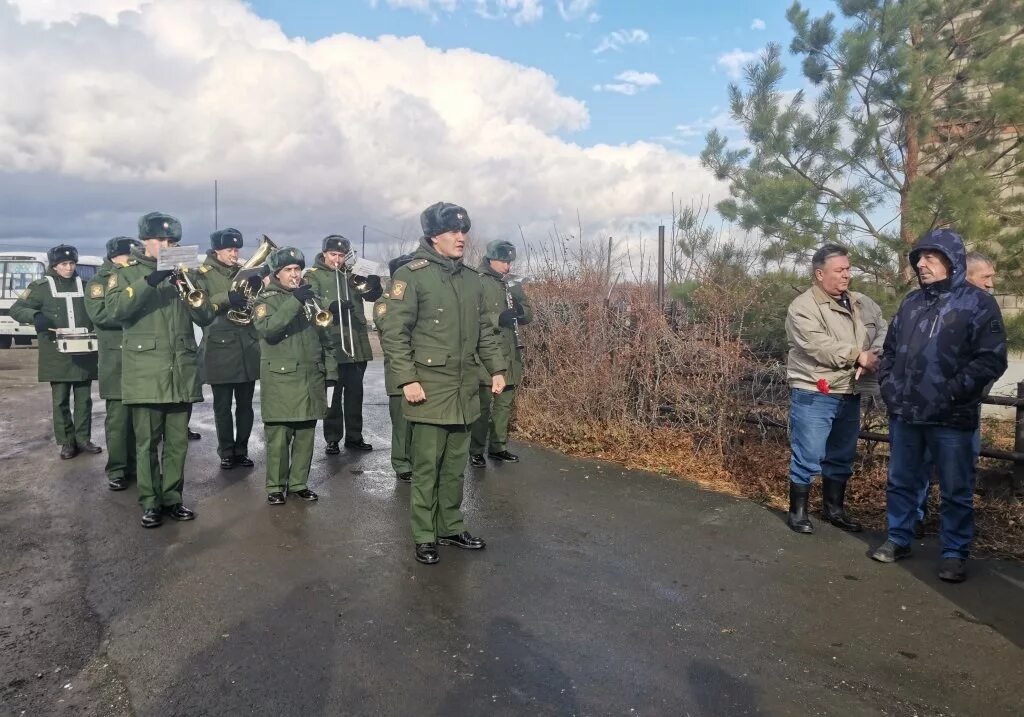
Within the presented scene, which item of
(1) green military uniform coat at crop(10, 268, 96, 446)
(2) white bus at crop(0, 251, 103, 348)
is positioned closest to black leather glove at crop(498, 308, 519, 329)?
(1) green military uniform coat at crop(10, 268, 96, 446)

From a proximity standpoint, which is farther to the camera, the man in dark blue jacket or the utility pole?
the utility pole

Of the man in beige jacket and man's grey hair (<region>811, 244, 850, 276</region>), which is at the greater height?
man's grey hair (<region>811, 244, 850, 276</region>)

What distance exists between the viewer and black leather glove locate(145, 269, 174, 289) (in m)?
4.68

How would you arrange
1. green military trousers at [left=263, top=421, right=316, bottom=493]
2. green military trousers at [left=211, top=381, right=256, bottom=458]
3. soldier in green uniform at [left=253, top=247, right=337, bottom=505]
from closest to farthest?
soldier in green uniform at [left=253, top=247, right=337, bottom=505] → green military trousers at [left=263, top=421, right=316, bottom=493] → green military trousers at [left=211, top=381, right=256, bottom=458]

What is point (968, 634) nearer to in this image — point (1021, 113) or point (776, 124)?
point (1021, 113)

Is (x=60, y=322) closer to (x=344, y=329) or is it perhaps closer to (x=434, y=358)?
(x=344, y=329)

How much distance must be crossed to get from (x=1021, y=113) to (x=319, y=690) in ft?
21.0

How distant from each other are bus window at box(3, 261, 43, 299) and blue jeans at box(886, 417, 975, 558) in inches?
773

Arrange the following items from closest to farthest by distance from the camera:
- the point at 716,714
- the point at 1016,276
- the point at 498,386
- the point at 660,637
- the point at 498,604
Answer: the point at 716,714, the point at 660,637, the point at 498,604, the point at 498,386, the point at 1016,276

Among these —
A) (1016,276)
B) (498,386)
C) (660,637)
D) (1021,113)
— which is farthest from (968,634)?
(1021,113)

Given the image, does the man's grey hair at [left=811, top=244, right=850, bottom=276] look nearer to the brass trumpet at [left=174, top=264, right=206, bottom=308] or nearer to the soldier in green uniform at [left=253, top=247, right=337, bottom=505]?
the soldier in green uniform at [left=253, top=247, right=337, bottom=505]

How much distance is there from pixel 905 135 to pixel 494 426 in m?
4.51

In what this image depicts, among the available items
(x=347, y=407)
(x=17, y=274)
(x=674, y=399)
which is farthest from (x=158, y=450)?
(x=17, y=274)

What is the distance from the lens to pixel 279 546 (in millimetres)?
4570
